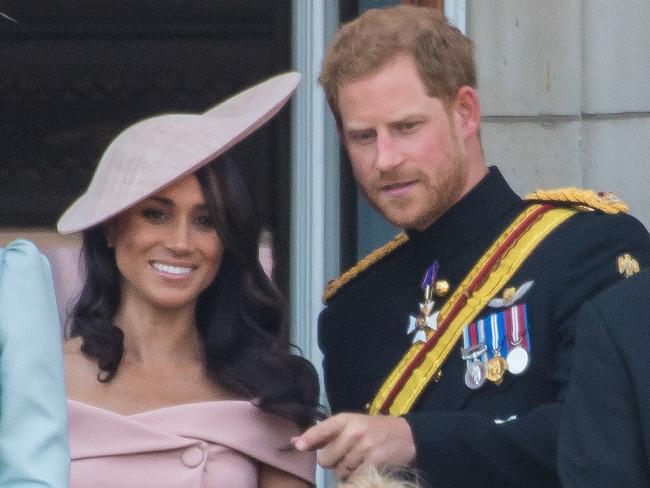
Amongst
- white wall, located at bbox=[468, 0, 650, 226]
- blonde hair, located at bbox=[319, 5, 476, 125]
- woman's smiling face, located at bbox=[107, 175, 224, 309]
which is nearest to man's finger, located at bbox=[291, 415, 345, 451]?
woman's smiling face, located at bbox=[107, 175, 224, 309]

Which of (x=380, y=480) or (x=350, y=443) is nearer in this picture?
(x=380, y=480)

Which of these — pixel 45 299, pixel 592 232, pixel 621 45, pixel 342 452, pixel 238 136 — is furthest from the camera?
pixel 621 45

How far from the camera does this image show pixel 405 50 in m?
4.04

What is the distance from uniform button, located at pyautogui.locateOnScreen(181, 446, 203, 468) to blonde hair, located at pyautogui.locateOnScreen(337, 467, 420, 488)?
1.70ft

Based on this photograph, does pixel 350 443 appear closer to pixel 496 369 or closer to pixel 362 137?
pixel 496 369

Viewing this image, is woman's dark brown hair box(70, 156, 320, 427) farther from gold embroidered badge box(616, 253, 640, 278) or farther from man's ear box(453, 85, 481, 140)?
gold embroidered badge box(616, 253, 640, 278)

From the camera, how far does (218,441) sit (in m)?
4.12

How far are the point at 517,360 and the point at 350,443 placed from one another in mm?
378

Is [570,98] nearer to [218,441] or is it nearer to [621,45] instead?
[621,45]

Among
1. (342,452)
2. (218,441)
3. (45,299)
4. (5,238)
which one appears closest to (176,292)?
(218,441)

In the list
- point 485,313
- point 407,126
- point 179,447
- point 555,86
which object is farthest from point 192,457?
point 555,86

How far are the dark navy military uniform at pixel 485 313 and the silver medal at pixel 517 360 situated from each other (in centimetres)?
1

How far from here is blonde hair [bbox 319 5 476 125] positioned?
4.03 metres

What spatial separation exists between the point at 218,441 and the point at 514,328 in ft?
2.13
